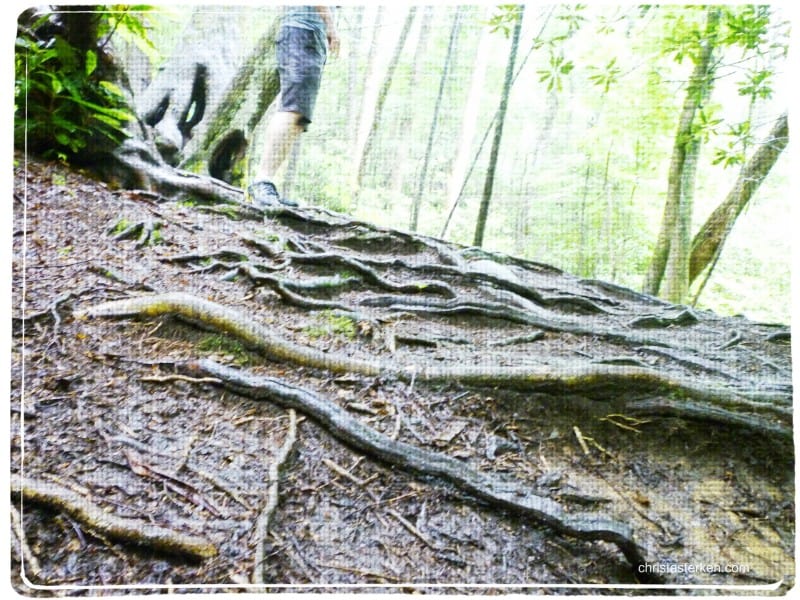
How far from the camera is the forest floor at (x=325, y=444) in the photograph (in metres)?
1.17

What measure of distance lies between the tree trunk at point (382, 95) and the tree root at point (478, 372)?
49 cm

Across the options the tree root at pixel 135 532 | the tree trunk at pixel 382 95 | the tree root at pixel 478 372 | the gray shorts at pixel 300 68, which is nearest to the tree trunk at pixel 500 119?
the tree trunk at pixel 382 95

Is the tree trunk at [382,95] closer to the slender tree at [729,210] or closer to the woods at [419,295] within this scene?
the woods at [419,295]

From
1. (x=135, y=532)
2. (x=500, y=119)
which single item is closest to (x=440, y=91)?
(x=500, y=119)

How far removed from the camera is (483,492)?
3.95 ft

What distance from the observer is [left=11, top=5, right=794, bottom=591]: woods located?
1.20m

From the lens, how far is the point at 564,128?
1.43m

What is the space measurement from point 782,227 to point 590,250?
515 mm

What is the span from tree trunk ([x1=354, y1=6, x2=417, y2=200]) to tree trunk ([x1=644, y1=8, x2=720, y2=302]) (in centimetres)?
80

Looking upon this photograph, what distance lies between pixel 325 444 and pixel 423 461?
241mm

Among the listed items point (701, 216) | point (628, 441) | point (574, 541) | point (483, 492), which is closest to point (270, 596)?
point (483, 492)

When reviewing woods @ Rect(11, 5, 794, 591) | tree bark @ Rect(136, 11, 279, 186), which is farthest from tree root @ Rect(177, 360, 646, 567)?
tree bark @ Rect(136, 11, 279, 186)

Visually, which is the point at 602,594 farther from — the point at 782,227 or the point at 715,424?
the point at 782,227

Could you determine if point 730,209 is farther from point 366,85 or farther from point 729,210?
point 366,85
